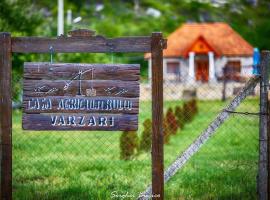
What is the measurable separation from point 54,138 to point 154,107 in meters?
6.99

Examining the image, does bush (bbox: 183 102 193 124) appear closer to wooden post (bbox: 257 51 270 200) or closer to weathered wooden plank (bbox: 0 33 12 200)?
wooden post (bbox: 257 51 270 200)

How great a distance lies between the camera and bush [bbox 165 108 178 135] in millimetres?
13281

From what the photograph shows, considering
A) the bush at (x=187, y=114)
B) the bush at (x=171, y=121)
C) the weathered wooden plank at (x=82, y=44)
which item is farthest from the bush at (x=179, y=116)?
the weathered wooden plank at (x=82, y=44)

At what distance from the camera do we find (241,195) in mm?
6555

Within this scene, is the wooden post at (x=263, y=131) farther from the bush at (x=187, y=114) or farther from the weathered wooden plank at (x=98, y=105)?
the bush at (x=187, y=114)

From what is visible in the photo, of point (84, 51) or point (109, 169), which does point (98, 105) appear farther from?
point (109, 169)

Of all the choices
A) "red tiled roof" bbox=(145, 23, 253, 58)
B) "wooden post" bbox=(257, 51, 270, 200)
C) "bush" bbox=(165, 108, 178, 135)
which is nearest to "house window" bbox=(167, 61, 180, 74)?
"red tiled roof" bbox=(145, 23, 253, 58)

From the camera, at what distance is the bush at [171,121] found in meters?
13.3

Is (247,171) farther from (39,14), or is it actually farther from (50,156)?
(39,14)

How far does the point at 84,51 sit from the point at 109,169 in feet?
10.8

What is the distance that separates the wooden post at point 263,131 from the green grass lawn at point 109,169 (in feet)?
1.88

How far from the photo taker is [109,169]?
8461 mm

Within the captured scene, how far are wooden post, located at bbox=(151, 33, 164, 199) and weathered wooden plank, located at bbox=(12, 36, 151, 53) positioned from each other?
0.11 metres

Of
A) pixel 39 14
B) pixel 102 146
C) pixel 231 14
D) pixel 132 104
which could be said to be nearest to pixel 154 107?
pixel 132 104
